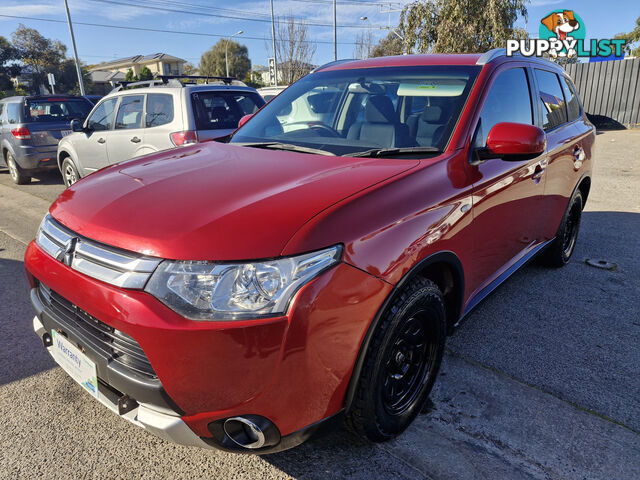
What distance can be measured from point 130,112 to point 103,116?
0.81 m

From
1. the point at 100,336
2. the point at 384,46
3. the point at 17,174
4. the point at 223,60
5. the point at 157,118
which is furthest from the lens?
the point at 223,60

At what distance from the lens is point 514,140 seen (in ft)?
7.75

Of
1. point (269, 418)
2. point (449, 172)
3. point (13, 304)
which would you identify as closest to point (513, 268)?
point (449, 172)

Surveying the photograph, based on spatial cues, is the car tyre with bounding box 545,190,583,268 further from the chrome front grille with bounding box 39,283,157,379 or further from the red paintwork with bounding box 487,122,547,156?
the chrome front grille with bounding box 39,283,157,379

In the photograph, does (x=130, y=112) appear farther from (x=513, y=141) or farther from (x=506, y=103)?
(x=513, y=141)

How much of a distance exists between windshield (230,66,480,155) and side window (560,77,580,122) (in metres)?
1.91

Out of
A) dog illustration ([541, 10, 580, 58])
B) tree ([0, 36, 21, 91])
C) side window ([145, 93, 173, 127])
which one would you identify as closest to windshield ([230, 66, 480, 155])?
side window ([145, 93, 173, 127])

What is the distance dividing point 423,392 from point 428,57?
2.09 m

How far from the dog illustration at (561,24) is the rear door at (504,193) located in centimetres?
1754

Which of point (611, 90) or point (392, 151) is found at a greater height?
point (392, 151)

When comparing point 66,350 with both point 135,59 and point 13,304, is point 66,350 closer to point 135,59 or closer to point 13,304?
point 13,304

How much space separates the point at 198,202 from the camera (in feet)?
6.10

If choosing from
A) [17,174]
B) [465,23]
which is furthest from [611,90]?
[17,174]

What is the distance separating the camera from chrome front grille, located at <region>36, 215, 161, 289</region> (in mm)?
1622
